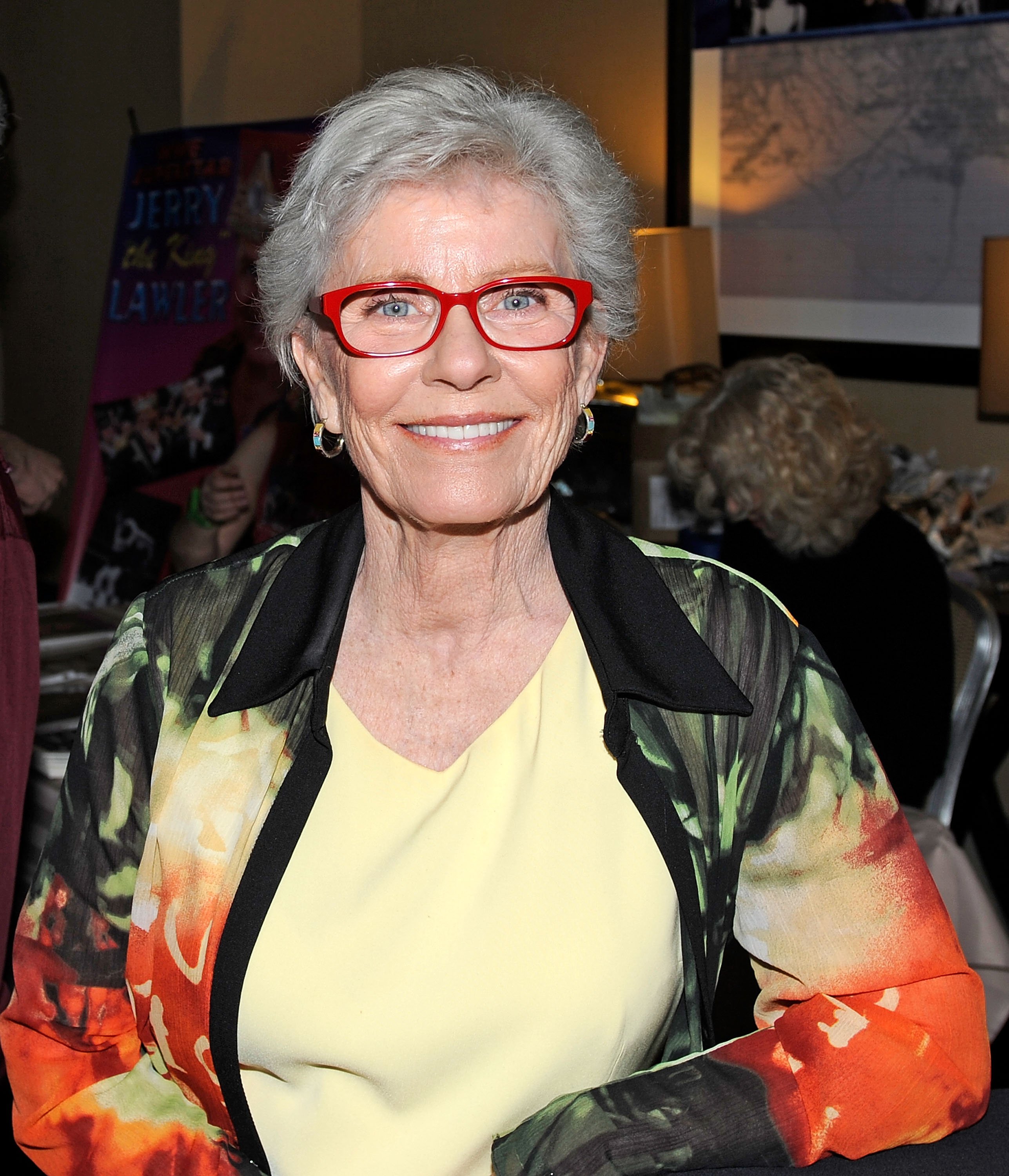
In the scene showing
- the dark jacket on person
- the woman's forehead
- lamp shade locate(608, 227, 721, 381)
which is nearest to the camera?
the woman's forehead

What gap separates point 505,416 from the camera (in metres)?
1.19

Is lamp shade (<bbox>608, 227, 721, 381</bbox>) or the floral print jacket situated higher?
lamp shade (<bbox>608, 227, 721, 381</bbox>)

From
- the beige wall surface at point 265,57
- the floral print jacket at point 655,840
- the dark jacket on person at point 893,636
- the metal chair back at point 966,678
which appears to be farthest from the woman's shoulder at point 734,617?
the beige wall surface at point 265,57

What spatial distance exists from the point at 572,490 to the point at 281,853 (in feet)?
8.03

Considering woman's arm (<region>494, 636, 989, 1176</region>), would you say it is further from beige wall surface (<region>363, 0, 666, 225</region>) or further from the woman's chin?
beige wall surface (<region>363, 0, 666, 225</region>)

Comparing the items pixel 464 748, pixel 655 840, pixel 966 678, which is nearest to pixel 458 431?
pixel 464 748

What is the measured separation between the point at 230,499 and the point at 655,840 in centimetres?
255

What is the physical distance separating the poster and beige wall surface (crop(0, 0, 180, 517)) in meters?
1.64

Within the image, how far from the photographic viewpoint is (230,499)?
3488 millimetres

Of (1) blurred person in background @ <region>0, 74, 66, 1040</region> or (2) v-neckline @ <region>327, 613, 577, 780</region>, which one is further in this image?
(1) blurred person in background @ <region>0, 74, 66, 1040</region>

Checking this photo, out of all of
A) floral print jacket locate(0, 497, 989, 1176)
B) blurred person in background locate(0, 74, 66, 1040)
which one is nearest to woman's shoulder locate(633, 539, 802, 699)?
floral print jacket locate(0, 497, 989, 1176)

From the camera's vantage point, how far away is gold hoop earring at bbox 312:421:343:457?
133cm

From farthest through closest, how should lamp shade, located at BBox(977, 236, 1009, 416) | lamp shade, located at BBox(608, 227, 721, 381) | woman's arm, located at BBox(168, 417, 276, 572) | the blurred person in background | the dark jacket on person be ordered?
lamp shade, located at BBox(608, 227, 721, 381) → woman's arm, located at BBox(168, 417, 276, 572) → lamp shade, located at BBox(977, 236, 1009, 416) → the dark jacket on person → the blurred person in background

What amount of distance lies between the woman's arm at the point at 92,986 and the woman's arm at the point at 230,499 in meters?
2.29
